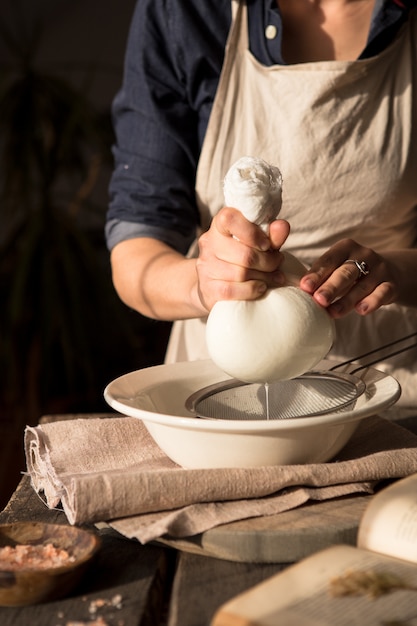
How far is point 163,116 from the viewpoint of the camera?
4.70 ft

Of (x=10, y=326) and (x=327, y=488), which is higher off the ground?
(x=327, y=488)

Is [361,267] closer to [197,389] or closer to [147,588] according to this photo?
[197,389]

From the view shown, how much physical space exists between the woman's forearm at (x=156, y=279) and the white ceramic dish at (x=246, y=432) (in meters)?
0.26

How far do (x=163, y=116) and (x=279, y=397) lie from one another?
21.7 inches

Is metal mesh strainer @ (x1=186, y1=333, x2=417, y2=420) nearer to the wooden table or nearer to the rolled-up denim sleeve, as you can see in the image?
the wooden table

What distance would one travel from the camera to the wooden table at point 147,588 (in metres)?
0.76

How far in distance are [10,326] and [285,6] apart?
5.22ft

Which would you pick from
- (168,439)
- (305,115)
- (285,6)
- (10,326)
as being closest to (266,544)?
(168,439)

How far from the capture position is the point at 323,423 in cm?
91

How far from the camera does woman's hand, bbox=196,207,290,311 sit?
0.99 metres

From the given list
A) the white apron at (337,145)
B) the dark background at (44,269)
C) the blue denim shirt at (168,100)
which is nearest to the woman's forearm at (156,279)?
the blue denim shirt at (168,100)

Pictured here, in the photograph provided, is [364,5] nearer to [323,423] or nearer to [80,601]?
[323,423]

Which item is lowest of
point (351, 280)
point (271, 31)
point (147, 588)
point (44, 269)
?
point (44, 269)

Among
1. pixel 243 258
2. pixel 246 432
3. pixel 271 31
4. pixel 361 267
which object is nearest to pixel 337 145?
pixel 271 31
